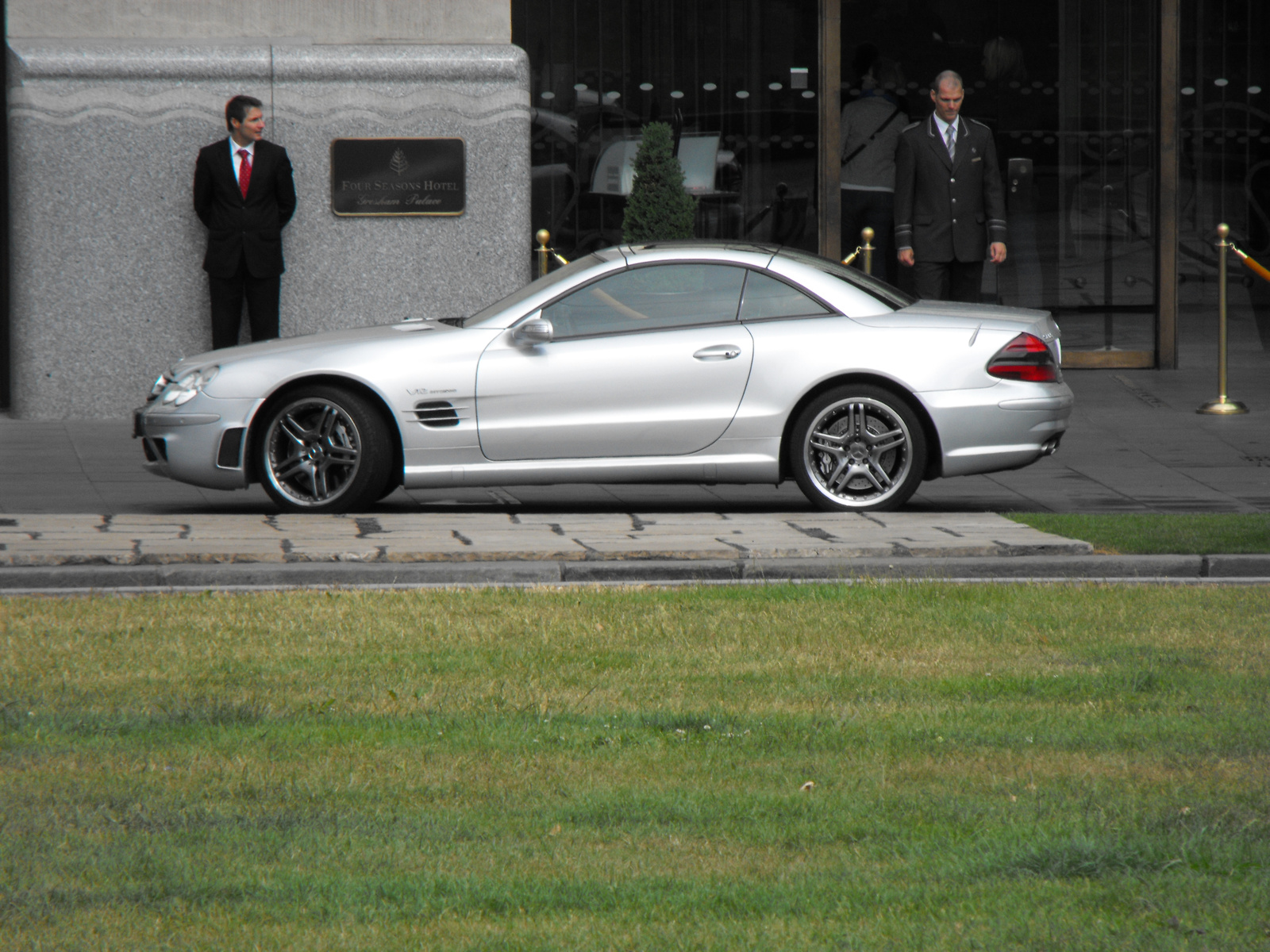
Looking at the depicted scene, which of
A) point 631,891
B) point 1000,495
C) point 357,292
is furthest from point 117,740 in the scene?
point 357,292

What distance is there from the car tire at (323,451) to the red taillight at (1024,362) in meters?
3.02

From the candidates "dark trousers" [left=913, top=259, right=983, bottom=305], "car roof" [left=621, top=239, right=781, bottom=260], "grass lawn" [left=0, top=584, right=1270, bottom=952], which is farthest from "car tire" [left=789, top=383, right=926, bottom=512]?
"dark trousers" [left=913, top=259, right=983, bottom=305]

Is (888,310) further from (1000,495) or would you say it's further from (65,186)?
(65,186)

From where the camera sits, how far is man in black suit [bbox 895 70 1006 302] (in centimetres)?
1315

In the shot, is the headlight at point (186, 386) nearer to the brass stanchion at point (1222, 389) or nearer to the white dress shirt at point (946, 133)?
the white dress shirt at point (946, 133)

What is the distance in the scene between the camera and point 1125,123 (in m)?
16.6

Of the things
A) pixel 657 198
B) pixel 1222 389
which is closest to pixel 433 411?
pixel 657 198

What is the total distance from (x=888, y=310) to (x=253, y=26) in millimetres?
6685

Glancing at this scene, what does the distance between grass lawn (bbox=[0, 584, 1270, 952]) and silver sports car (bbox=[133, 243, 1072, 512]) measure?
2.56 m

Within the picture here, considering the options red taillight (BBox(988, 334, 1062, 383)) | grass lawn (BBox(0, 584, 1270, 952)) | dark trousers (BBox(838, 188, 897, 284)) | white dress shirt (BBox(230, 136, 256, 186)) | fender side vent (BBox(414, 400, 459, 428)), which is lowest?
grass lawn (BBox(0, 584, 1270, 952))

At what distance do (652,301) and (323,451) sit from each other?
1.80m

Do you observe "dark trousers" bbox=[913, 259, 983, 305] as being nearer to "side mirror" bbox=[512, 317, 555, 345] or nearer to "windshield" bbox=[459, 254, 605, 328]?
"windshield" bbox=[459, 254, 605, 328]

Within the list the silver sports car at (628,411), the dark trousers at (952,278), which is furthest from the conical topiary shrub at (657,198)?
the silver sports car at (628,411)

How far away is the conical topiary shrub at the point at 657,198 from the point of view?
14.7 meters
